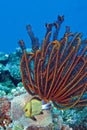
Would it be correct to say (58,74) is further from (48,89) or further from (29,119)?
(29,119)

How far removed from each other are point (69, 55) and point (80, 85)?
0.58 m

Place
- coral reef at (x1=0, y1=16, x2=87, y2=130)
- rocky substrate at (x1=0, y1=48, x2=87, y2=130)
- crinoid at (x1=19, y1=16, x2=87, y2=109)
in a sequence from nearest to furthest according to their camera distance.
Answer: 1. rocky substrate at (x1=0, y1=48, x2=87, y2=130)
2. coral reef at (x1=0, y1=16, x2=87, y2=130)
3. crinoid at (x1=19, y1=16, x2=87, y2=109)

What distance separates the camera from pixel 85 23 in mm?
134500

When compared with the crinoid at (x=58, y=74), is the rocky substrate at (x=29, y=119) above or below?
below

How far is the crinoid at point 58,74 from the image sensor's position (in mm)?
4863

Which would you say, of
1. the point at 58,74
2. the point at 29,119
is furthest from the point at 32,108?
the point at 58,74

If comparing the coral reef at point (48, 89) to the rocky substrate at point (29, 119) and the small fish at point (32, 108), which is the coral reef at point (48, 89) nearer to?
the rocky substrate at point (29, 119)

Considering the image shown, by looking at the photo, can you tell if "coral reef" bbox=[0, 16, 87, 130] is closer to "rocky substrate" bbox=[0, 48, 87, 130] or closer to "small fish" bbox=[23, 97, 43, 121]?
"rocky substrate" bbox=[0, 48, 87, 130]

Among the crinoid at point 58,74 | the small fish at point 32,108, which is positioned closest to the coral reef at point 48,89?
the crinoid at point 58,74

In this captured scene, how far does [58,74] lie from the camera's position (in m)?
4.91

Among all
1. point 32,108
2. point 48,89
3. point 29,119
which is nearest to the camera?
point 32,108

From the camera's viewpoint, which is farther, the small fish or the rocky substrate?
the rocky substrate

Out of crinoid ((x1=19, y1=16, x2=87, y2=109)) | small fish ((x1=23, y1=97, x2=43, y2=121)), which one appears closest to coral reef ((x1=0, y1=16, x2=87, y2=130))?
crinoid ((x1=19, y1=16, x2=87, y2=109))

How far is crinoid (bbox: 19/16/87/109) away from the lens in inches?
191
